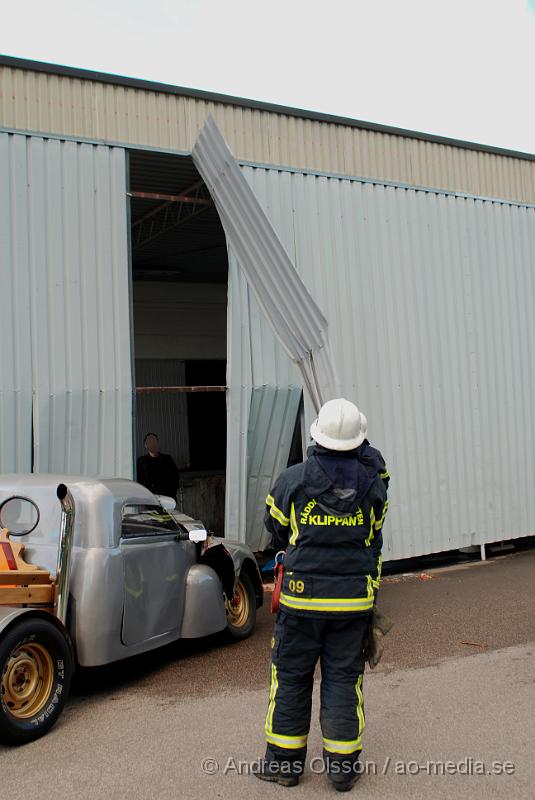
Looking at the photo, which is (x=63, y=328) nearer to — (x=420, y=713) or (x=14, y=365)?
(x=14, y=365)

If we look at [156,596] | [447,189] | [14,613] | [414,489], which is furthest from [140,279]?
[14,613]

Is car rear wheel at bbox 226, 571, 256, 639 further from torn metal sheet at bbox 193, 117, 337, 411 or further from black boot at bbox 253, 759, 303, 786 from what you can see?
black boot at bbox 253, 759, 303, 786

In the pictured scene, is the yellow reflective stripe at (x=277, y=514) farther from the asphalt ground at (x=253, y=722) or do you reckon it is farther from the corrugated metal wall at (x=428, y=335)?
the corrugated metal wall at (x=428, y=335)

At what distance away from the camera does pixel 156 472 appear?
11.7 meters

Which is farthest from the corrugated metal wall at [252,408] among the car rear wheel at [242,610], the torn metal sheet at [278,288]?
the car rear wheel at [242,610]

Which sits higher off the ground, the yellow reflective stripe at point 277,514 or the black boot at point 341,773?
the yellow reflective stripe at point 277,514

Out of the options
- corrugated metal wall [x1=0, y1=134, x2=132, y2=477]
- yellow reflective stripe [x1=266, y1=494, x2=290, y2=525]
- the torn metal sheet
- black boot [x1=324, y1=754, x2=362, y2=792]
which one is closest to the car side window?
yellow reflective stripe [x1=266, y1=494, x2=290, y2=525]

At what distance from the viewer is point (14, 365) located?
8.89m

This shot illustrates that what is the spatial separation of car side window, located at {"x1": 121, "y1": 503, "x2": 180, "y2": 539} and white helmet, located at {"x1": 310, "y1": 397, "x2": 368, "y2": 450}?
7.43 feet

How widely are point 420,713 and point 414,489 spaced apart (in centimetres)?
639

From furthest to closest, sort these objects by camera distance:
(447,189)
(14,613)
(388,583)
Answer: (447,189) < (388,583) < (14,613)

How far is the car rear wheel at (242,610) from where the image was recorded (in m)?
7.66

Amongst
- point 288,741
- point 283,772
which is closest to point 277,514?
point 288,741

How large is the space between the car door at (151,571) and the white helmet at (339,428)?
7.15ft
